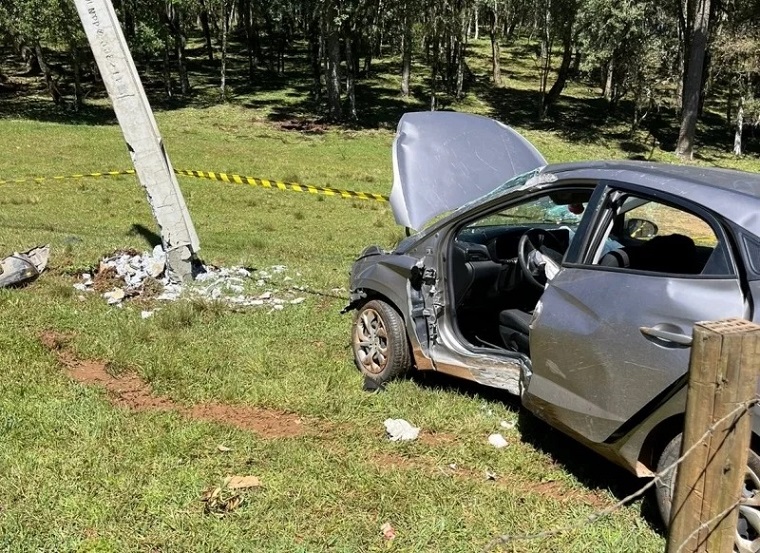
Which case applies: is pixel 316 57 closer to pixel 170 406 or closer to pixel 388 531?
pixel 170 406

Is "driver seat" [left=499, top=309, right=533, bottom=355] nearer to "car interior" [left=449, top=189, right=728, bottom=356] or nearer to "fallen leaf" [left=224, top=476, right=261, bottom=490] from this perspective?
"car interior" [left=449, top=189, right=728, bottom=356]

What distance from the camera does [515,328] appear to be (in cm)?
438

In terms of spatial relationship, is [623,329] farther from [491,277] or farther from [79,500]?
[79,500]

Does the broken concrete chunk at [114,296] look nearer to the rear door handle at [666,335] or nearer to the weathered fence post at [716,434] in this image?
the rear door handle at [666,335]

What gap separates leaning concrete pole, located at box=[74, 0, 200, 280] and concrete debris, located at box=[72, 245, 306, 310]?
0.65ft

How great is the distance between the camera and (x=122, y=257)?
7.97 m

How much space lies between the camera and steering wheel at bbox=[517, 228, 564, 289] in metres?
4.46

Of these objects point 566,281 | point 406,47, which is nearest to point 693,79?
point 406,47

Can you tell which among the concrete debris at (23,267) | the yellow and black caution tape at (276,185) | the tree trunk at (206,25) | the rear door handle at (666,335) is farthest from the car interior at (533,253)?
the tree trunk at (206,25)

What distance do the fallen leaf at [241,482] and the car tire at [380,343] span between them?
1.39 m

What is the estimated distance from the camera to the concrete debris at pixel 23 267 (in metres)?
7.14

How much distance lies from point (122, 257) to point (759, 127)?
34.4 m

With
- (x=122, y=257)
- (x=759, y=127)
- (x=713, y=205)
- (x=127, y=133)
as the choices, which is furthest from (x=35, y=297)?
(x=759, y=127)

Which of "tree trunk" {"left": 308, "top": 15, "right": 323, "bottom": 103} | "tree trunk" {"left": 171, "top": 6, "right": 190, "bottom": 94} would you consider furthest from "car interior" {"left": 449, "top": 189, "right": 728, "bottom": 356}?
"tree trunk" {"left": 171, "top": 6, "right": 190, "bottom": 94}
